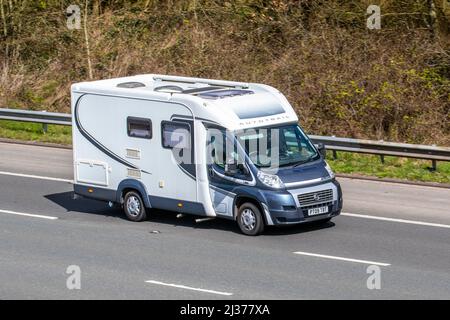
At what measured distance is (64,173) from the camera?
23.9m

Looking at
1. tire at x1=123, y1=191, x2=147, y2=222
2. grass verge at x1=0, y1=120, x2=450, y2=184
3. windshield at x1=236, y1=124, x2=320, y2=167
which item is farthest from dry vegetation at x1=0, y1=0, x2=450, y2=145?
tire at x1=123, y1=191, x2=147, y2=222

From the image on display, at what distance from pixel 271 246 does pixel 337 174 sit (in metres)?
6.12

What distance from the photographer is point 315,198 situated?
17.8m

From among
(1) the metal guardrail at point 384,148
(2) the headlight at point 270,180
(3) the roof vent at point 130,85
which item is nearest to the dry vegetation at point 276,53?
(1) the metal guardrail at point 384,148

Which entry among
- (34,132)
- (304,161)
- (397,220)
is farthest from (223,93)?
(34,132)

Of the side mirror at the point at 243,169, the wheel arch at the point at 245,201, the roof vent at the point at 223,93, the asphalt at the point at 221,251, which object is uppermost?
the roof vent at the point at 223,93

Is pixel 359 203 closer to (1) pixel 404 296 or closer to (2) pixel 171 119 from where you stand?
(2) pixel 171 119

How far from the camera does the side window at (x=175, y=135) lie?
18375 millimetres

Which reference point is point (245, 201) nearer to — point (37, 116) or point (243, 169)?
point (243, 169)

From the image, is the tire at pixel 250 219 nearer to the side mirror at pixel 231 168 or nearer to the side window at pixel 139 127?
the side mirror at pixel 231 168

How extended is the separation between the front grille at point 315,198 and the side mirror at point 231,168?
3.80 ft

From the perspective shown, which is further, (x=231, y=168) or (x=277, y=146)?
(x=277, y=146)

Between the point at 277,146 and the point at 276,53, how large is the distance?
12381 mm
